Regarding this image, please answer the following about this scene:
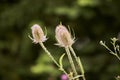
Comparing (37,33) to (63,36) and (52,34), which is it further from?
(52,34)

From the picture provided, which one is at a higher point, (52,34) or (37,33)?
(52,34)

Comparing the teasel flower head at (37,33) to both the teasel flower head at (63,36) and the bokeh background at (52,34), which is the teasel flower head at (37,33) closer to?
the teasel flower head at (63,36)

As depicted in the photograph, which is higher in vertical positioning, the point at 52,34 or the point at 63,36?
the point at 52,34

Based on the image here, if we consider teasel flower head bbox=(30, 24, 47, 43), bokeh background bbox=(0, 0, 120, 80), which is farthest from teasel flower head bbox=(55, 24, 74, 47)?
bokeh background bbox=(0, 0, 120, 80)

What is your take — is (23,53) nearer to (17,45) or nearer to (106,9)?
(17,45)

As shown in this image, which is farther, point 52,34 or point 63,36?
point 52,34

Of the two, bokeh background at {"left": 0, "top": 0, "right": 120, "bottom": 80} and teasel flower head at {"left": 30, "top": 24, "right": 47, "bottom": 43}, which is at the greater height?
bokeh background at {"left": 0, "top": 0, "right": 120, "bottom": 80}

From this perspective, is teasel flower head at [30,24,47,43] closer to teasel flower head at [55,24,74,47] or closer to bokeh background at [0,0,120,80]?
teasel flower head at [55,24,74,47]

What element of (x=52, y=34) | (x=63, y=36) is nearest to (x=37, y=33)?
(x=63, y=36)

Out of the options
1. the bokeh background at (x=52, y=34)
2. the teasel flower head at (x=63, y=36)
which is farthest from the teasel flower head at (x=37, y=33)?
the bokeh background at (x=52, y=34)
